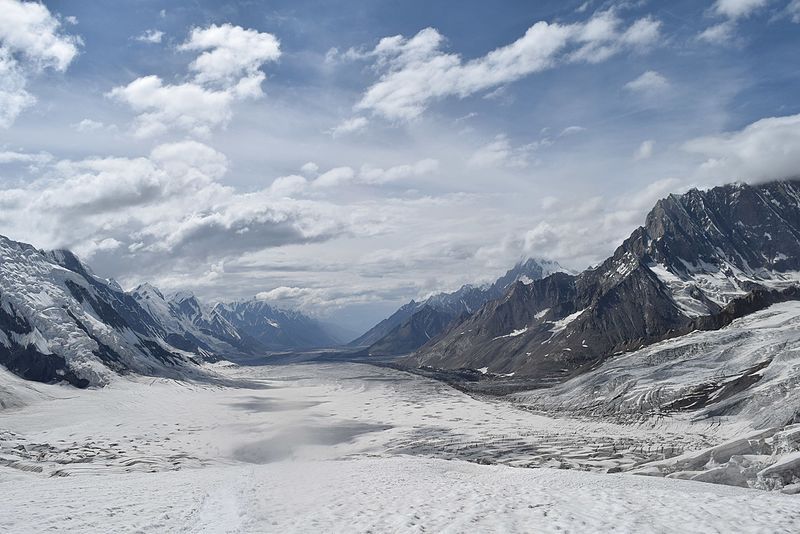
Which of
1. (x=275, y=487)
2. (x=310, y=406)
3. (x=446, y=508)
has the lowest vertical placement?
(x=310, y=406)

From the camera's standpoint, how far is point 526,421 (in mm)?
136125

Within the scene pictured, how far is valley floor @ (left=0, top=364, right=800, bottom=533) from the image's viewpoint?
85.5 feet

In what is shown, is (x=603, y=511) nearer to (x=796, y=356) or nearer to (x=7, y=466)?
(x=7, y=466)

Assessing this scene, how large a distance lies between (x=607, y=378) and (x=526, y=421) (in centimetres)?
4629

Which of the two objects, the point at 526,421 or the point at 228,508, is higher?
the point at 228,508

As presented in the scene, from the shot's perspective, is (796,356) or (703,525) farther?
(796,356)

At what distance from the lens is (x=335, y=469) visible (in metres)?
57.1

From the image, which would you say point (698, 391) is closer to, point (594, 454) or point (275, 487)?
point (594, 454)

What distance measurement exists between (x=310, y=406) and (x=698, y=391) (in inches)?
4636

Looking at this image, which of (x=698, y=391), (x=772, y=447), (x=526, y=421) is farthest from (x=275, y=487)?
(x=698, y=391)

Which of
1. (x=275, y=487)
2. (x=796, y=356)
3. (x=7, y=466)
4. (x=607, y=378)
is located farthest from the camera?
(x=607, y=378)

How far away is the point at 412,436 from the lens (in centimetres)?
11162

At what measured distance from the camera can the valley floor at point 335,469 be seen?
26066 mm

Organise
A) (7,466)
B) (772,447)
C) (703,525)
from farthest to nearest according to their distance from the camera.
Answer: (7,466), (772,447), (703,525)
